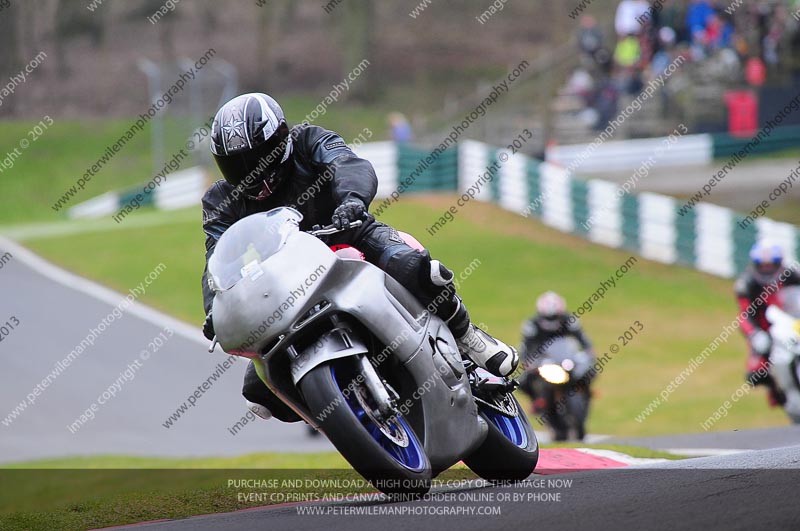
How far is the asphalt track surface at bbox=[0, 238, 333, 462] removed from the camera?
562 inches

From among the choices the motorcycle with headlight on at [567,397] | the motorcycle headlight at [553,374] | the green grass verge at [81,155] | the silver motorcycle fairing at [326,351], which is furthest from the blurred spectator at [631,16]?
the silver motorcycle fairing at [326,351]

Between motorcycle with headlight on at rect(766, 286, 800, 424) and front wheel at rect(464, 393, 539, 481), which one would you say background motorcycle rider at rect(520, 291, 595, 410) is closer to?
motorcycle with headlight on at rect(766, 286, 800, 424)

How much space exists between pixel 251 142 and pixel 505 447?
6.55 feet

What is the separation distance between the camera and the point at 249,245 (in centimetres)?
554

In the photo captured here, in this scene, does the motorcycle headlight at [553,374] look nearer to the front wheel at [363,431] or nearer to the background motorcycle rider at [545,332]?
the front wheel at [363,431]

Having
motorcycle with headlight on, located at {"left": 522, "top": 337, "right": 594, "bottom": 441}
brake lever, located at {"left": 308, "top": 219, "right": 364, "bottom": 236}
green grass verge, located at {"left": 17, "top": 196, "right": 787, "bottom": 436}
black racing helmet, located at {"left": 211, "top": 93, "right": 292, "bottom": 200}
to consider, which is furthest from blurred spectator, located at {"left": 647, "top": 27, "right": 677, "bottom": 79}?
brake lever, located at {"left": 308, "top": 219, "right": 364, "bottom": 236}

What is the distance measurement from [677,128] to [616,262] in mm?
6789

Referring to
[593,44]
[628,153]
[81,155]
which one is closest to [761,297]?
[628,153]

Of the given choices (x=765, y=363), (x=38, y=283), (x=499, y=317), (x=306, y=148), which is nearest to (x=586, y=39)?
(x=499, y=317)

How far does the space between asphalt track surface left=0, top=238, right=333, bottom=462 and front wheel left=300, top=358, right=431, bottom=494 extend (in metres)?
8.11

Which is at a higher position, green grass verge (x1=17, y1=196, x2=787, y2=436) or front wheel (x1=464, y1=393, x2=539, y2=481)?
front wheel (x1=464, y1=393, x2=539, y2=481)

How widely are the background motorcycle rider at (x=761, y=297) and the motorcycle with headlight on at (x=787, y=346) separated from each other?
130 mm

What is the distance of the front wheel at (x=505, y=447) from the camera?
250 inches

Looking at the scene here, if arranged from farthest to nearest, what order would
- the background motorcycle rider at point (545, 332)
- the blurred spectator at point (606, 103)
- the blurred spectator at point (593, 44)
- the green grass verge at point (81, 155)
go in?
1. the green grass verge at point (81, 155)
2. the blurred spectator at point (593, 44)
3. the blurred spectator at point (606, 103)
4. the background motorcycle rider at point (545, 332)
